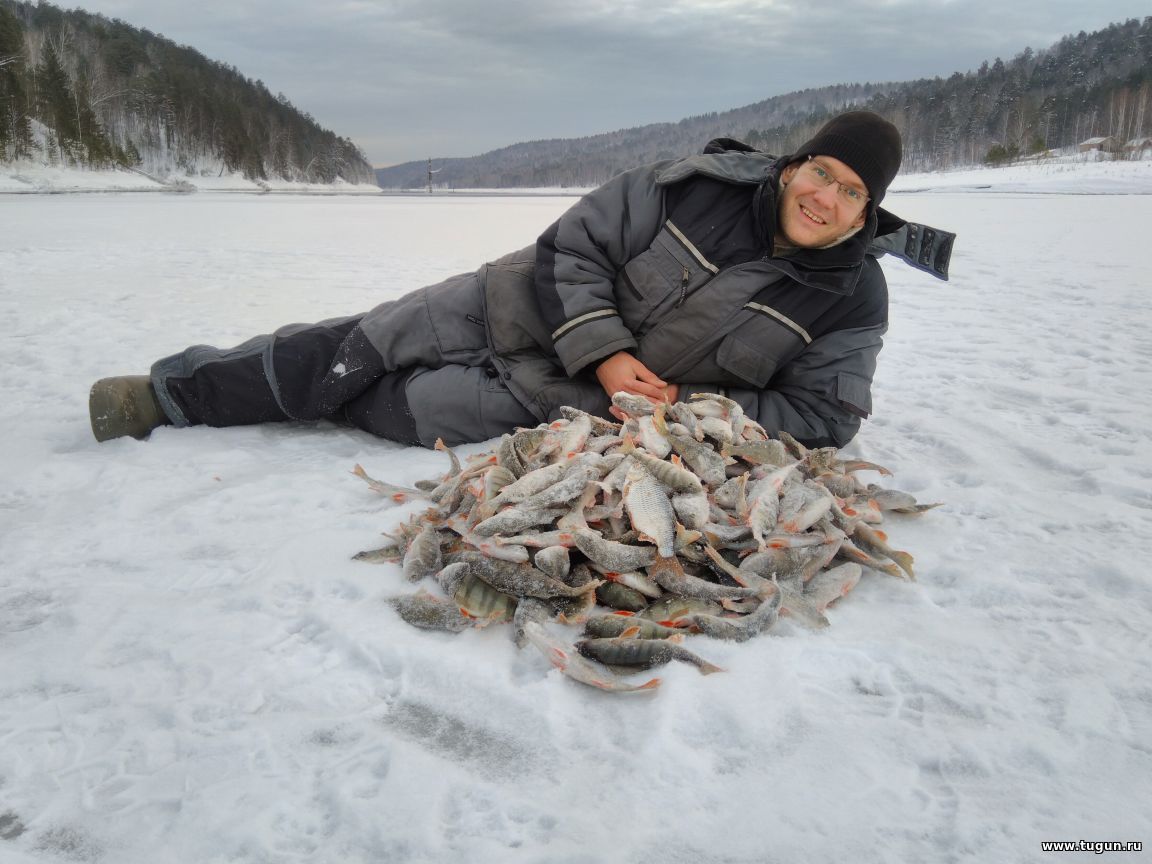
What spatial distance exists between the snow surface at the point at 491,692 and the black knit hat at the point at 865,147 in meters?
1.36

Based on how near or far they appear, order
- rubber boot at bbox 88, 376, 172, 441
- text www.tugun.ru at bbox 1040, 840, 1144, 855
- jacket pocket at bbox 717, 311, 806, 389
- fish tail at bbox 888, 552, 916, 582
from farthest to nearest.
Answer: rubber boot at bbox 88, 376, 172, 441 < jacket pocket at bbox 717, 311, 806, 389 < fish tail at bbox 888, 552, 916, 582 < text www.tugun.ru at bbox 1040, 840, 1144, 855

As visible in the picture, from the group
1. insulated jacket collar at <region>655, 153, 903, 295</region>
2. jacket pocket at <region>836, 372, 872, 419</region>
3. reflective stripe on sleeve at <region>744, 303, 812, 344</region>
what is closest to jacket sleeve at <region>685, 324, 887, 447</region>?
jacket pocket at <region>836, 372, 872, 419</region>

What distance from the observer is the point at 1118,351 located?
5430 mm

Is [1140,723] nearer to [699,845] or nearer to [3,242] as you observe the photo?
[699,845]

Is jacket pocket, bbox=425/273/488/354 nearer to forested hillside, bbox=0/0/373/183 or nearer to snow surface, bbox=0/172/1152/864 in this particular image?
snow surface, bbox=0/172/1152/864

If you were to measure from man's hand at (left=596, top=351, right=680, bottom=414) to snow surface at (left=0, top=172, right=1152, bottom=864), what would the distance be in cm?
100

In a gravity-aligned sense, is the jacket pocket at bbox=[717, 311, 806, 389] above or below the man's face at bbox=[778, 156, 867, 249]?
below

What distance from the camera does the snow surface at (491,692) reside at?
4.93ft

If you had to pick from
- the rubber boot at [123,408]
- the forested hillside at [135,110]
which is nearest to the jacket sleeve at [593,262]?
the rubber boot at [123,408]

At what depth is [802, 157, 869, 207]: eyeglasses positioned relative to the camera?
2941mm

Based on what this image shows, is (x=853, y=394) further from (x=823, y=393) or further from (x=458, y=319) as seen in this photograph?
(x=458, y=319)

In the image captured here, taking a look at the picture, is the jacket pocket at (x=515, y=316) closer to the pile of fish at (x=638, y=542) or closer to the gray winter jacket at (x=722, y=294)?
the gray winter jacket at (x=722, y=294)

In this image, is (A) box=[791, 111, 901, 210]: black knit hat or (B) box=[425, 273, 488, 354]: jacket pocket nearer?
(A) box=[791, 111, 901, 210]: black knit hat

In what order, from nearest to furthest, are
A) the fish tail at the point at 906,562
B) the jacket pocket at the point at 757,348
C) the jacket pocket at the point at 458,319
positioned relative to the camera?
the fish tail at the point at 906,562
the jacket pocket at the point at 757,348
the jacket pocket at the point at 458,319
